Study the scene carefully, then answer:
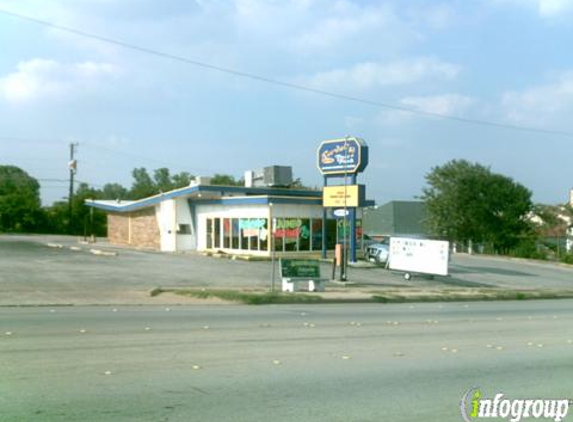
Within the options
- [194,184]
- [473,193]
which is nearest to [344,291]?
[194,184]

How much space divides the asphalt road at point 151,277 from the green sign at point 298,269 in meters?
1.66

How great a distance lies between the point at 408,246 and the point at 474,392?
909 inches

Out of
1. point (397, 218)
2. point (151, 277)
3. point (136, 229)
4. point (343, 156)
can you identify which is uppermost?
point (343, 156)

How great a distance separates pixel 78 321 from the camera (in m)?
14.2

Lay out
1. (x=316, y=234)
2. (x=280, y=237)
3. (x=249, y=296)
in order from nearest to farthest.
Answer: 1. (x=249, y=296)
2. (x=280, y=237)
3. (x=316, y=234)

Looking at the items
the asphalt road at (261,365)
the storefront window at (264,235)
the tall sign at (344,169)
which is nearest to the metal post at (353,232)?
the tall sign at (344,169)

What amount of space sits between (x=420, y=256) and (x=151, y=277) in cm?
1187

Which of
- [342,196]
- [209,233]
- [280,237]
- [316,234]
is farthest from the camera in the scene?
[209,233]

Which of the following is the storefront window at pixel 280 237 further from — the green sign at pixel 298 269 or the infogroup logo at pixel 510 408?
the infogroup logo at pixel 510 408

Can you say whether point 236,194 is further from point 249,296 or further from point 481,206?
point 249,296

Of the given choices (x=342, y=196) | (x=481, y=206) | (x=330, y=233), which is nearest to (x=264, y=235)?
(x=330, y=233)

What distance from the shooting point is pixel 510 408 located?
7.80 meters

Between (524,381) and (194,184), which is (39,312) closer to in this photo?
(524,381)

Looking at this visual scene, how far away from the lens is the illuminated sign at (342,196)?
3612cm
